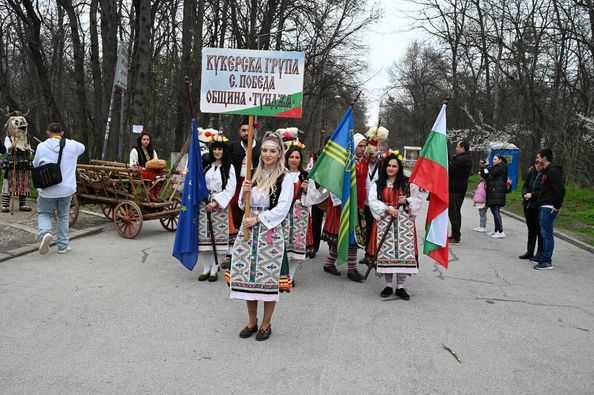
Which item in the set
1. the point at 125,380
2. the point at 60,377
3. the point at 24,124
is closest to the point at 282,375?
the point at 125,380

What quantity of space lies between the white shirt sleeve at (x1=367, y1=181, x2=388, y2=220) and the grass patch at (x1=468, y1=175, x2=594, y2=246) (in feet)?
20.7

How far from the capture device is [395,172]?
18.5 ft

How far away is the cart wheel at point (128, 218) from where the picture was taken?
319 inches

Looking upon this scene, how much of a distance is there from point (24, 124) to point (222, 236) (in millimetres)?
5976

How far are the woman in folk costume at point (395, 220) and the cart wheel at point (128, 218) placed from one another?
4196 millimetres

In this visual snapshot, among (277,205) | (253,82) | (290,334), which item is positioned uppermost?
(253,82)

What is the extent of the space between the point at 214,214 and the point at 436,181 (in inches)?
102

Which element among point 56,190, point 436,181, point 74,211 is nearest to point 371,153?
point 436,181

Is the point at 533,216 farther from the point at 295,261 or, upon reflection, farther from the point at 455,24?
the point at 455,24

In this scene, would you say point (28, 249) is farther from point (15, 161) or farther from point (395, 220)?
point (395, 220)

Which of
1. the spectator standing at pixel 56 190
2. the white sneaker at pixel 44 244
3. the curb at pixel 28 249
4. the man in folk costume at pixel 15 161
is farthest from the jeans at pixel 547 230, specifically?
A: the man in folk costume at pixel 15 161

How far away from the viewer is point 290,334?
14.4 ft

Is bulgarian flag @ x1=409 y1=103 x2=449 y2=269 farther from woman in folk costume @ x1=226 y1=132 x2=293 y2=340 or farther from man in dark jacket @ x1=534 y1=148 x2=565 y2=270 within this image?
man in dark jacket @ x1=534 y1=148 x2=565 y2=270

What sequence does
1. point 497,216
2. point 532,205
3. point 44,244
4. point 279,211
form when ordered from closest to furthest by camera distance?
point 279,211, point 44,244, point 532,205, point 497,216
